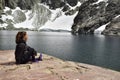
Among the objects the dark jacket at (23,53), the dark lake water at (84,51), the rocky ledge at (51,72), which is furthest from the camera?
the dark lake water at (84,51)

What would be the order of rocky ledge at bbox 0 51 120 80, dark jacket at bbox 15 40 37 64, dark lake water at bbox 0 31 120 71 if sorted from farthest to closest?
dark lake water at bbox 0 31 120 71, dark jacket at bbox 15 40 37 64, rocky ledge at bbox 0 51 120 80

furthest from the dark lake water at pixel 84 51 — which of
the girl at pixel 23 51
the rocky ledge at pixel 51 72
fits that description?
the rocky ledge at pixel 51 72

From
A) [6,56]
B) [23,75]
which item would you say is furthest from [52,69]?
[6,56]

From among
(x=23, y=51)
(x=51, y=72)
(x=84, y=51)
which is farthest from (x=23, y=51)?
(x=84, y=51)

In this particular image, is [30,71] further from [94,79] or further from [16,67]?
[94,79]

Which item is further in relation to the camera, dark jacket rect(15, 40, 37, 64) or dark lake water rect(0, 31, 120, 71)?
dark lake water rect(0, 31, 120, 71)

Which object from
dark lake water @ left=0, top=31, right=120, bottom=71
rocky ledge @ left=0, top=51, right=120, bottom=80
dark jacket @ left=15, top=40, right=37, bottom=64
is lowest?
dark lake water @ left=0, top=31, right=120, bottom=71

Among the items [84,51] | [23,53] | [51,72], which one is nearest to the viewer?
[51,72]

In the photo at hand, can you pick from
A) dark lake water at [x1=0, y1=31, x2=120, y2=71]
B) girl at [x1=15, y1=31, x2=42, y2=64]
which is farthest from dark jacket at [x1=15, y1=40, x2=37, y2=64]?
dark lake water at [x1=0, y1=31, x2=120, y2=71]

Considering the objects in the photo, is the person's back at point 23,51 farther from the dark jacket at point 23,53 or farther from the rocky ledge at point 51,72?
the rocky ledge at point 51,72

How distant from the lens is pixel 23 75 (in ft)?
47.8

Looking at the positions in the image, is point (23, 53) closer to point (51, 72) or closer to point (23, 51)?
point (23, 51)

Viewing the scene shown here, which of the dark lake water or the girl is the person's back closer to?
the girl

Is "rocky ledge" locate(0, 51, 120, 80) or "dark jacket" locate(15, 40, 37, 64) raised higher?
"dark jacket" locate(15, 40, 37, 64)
